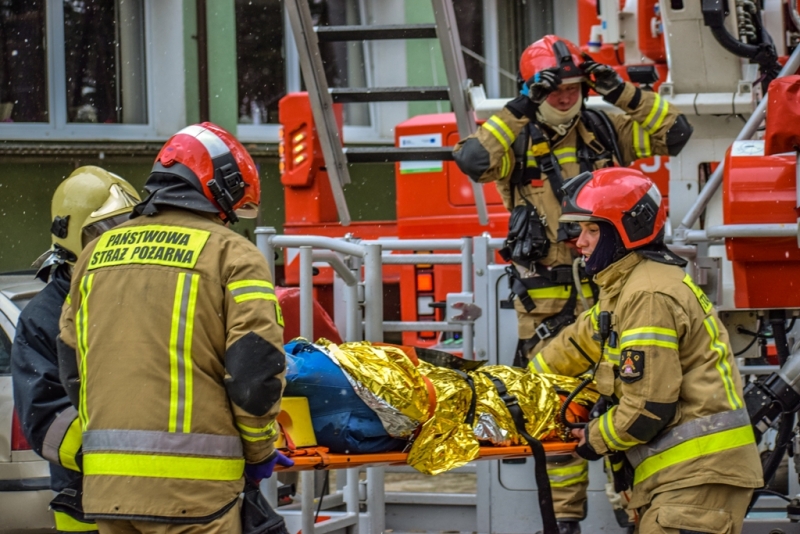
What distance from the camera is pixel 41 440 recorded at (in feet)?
11.4

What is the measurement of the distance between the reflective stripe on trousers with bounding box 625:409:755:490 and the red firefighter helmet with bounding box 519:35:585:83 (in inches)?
70.4

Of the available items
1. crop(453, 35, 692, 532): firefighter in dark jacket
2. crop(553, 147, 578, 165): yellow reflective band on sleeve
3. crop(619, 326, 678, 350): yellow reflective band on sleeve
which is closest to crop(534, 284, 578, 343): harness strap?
crop(453, 35, 692, 532): firefighter in dark jacket

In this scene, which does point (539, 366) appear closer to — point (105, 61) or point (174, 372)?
point (174, 372)

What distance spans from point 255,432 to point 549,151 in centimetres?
237

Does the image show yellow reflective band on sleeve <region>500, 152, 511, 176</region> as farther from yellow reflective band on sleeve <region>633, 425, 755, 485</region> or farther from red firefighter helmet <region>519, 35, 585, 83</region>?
yellow reflective band on sleeve <region>633, 425, 755, 485</region>

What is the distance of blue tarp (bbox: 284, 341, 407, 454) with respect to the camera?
12.5 ft

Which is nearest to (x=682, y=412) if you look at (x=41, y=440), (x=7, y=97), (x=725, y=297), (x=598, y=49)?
(x=725, y=297)

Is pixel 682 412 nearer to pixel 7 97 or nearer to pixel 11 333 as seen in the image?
pixel 11 333

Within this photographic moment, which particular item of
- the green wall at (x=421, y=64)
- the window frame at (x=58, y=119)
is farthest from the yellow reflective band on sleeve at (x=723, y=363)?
the green wall at (x=421, y=64)

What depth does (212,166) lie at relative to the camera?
10.9 ft

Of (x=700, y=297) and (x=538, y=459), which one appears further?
(x=538, y=459)

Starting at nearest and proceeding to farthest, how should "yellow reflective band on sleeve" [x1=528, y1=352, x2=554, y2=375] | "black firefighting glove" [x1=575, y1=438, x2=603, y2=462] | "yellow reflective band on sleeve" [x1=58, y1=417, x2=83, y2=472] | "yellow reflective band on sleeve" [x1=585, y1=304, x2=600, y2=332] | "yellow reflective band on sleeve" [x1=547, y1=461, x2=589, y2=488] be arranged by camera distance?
"yellow reflective band on sleeve" [x1=58, y1=417, x2=83, y2=472]
"black firefighting glove" [x1=575, y1=438, x2=603, y2=462]
"yellow reflective band on sleeve" [x1=585, y1=304, x2=600, y2=332]
"yellow reflective band on sleeve" [x1=528, y1=352, x2=554, y2=375]
"yellow reflective band on sleeve" [x1=547, y1=461, x2=589, y2=488]

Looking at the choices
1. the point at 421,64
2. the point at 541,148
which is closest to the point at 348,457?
the point at 541,148

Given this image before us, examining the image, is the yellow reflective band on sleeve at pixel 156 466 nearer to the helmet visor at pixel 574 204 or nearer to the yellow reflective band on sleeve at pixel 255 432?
the yellow reflective band on sleeve at pixel 255 432
